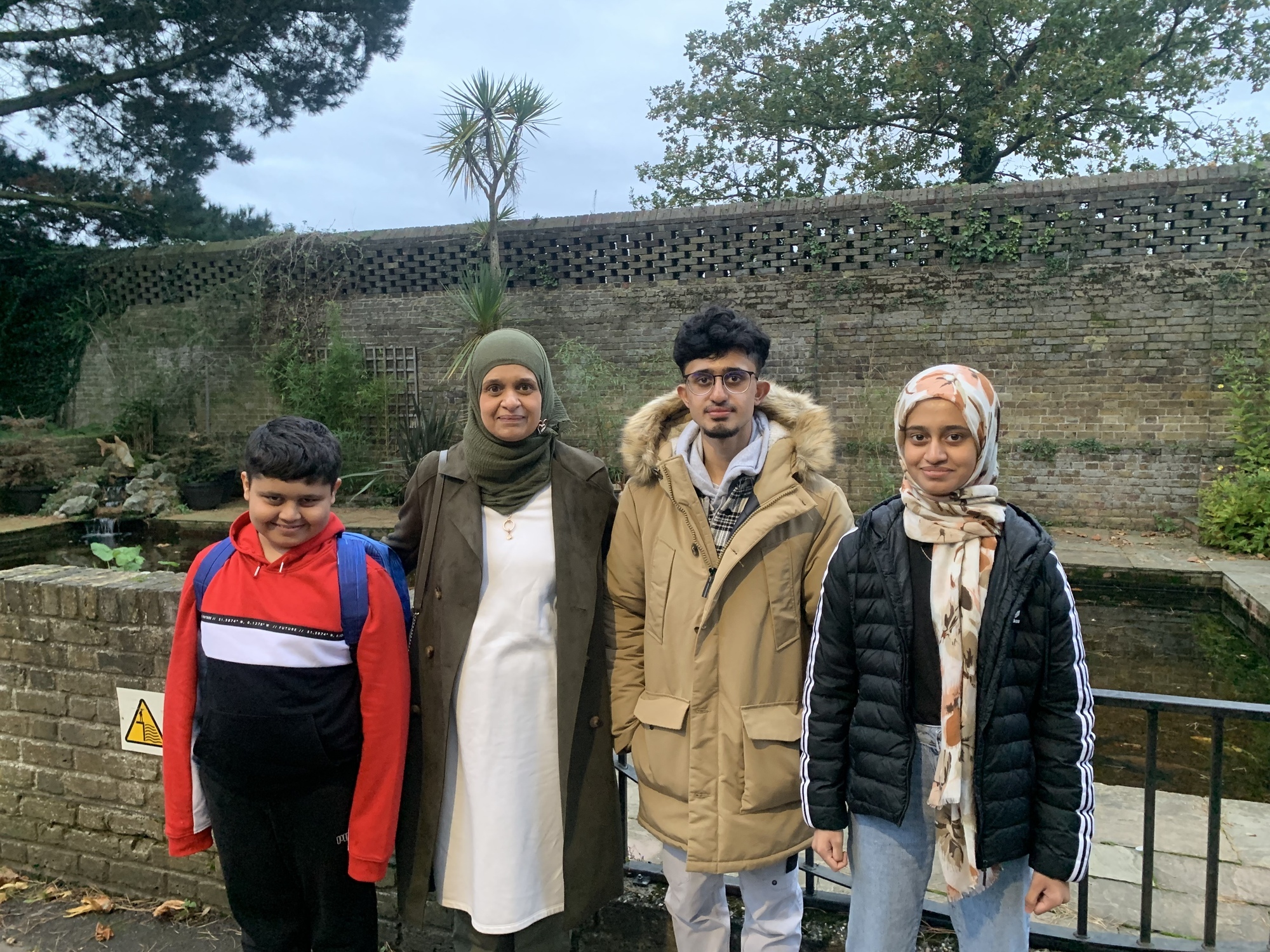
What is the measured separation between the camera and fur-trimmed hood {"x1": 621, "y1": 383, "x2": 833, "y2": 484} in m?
1.69

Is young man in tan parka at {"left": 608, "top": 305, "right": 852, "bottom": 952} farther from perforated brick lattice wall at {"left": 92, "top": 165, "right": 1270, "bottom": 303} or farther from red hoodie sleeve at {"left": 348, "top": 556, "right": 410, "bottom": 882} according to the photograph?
perforated brick lattice wall at {"left": 92, "top": 165, "right": 1270, "bottom": 303}

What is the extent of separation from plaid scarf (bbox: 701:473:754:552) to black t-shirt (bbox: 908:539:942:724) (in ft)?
1.25

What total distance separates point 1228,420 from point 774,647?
9.33 m

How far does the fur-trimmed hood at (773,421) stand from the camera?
1690 millimetres

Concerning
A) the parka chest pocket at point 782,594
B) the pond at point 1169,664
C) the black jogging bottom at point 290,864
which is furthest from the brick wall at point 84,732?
the parka chest pocket at point 782,594

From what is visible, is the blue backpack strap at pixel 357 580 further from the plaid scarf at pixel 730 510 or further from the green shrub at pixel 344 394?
the green shrub at pixel 344 394

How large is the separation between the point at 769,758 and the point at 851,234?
9.05 metres

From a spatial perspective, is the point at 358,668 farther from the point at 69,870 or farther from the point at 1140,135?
the point at 1140,135

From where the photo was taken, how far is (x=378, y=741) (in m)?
1.70

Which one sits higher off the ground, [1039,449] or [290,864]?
[1039,449]

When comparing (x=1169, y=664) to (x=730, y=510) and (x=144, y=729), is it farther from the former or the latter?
(x=144, y=729)

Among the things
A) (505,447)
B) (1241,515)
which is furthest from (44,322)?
(1241,515)

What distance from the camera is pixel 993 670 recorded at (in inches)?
54.5

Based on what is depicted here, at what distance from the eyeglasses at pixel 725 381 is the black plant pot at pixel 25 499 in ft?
40.6
